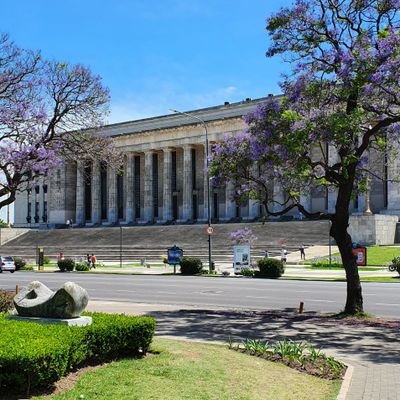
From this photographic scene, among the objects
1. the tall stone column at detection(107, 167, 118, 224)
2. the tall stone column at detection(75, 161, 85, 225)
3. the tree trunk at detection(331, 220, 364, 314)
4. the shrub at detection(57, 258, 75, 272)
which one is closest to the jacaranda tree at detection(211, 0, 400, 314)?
the tree trunk at detection(331, 220, 364, 314)

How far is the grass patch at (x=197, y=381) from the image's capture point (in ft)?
22.4

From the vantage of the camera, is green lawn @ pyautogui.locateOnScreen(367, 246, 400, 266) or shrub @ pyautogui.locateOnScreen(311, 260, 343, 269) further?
green lawn @ pyautogui.locateOnScreen(367, 246, 400, 266)

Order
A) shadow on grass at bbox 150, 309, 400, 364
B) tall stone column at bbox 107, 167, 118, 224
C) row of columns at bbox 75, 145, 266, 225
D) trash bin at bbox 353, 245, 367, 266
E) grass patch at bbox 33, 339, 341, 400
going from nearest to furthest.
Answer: grass patch at bbox 33, 339, 341, 400 → shadow on grass at bbox 150, 309, 400, 364 → trash bin at bbox 353, 245, 367, 266 → row of columns at bbox 75, 145, 266, 225 → tall stone column at bbox 107, 167, 118, 224

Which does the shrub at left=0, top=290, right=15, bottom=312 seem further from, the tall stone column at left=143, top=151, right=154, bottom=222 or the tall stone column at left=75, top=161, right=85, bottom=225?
the tall stone column at left=75, top=161, right=85, bottom=225

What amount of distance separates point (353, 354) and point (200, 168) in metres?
72.8

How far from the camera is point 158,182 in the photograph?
3519 inches

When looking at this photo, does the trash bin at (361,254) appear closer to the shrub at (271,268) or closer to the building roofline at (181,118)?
the shrub at (271,268)

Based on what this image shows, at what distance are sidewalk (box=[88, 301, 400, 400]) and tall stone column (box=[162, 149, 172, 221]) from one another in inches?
2533

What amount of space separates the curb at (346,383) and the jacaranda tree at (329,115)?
644 cm

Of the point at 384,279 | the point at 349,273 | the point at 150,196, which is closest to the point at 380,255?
the point at 384,279

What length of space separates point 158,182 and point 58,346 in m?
82.7

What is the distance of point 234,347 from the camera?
33.7ft

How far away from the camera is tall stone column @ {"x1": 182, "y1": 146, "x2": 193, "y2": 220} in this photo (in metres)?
81.1

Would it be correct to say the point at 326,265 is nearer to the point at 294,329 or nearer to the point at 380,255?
the point at 380,255
